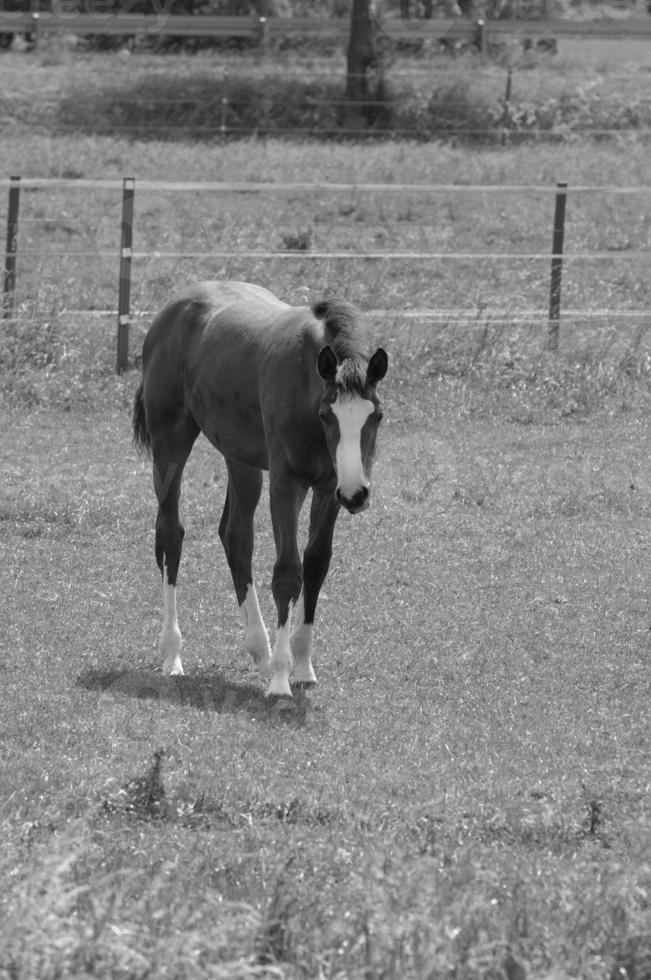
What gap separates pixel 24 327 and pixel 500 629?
7.57 meters

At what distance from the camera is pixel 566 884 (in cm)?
443

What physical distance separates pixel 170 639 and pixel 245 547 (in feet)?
2.19

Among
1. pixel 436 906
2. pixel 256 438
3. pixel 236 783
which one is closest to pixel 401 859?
pixel 436 906

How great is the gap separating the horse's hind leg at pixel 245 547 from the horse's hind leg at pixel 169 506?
276mm

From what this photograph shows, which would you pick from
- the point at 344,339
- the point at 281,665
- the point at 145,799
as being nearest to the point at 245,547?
the point at 281,665

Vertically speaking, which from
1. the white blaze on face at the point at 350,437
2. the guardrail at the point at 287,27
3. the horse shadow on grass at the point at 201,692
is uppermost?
the guardrail at the point at 287,27

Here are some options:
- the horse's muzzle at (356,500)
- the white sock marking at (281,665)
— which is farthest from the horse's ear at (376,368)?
the white sock marking at (281,665)

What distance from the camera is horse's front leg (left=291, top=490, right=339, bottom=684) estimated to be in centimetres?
732

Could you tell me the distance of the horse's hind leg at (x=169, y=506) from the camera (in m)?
7.66

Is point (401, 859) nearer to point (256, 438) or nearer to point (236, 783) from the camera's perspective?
point (236, 783)

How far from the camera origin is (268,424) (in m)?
7.30

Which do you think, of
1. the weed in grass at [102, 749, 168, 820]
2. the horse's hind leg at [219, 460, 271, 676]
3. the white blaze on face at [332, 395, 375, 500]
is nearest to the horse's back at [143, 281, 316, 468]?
the horse's hind leg at [219, 460, 271, 676]

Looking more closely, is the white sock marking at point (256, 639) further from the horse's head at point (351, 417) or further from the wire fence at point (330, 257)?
the wire fence at point (330, 257)

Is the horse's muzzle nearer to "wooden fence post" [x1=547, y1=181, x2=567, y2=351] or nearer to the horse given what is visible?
the horse
